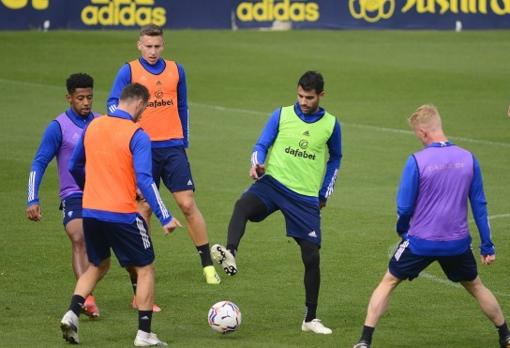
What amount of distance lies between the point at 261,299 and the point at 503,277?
2810 millimetres

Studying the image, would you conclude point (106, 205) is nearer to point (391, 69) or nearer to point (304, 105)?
point (304, 105)

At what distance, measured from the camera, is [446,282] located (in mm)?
13219

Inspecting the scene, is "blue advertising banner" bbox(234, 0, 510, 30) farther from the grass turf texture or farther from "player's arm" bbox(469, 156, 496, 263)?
"player's arm" bbox(469, 156, 496, 263)

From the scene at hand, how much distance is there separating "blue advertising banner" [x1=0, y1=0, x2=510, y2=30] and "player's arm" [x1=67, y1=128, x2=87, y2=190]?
85.5 ft

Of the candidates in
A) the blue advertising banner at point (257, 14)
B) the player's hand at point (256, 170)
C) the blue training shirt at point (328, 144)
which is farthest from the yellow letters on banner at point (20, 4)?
the player's hand at point (256, 170)

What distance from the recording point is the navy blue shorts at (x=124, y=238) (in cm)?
1031

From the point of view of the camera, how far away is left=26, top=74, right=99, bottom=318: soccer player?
11.4 meters

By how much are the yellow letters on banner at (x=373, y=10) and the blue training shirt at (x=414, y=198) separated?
2910cm

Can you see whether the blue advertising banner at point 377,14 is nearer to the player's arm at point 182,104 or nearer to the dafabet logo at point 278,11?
the dafabet logo at point 278,11

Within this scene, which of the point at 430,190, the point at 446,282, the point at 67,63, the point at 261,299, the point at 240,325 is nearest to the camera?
the point at 430,190

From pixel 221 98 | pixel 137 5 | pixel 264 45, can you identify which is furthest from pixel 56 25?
pixel 221 98

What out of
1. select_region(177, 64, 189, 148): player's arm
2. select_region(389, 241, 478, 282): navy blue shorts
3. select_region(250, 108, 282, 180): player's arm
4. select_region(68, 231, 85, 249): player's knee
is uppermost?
select_region(177, 64, 189, 148): player's arm

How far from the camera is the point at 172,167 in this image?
13047 mm

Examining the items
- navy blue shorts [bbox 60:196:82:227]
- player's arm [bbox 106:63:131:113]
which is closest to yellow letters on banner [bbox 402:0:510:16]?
player's arm [bbox 106:63:131:113]
